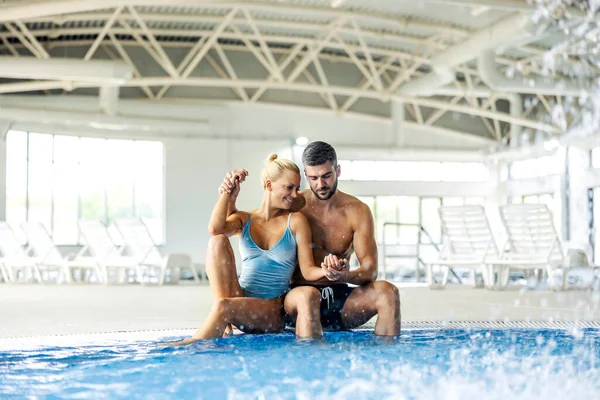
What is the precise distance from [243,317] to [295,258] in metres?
0.38

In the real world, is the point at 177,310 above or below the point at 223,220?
below

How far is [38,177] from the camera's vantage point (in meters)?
20.4

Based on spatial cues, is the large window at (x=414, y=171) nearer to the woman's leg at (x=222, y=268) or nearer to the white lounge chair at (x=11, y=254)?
the white lounge chair at (x=11, y=254)

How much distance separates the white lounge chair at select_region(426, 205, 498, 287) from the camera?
34.8 ft

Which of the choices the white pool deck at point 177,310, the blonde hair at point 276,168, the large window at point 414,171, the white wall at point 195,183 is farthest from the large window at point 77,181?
the blonde hair at point 276,168

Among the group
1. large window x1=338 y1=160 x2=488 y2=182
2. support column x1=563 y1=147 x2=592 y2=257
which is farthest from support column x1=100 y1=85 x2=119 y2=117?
support column x1=563 y1=147 x2=592 y2=257

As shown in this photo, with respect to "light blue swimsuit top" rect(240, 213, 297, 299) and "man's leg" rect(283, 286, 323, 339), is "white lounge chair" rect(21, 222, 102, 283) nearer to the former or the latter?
"light blue swimsuit top" rect(240, 213, 297, 299)

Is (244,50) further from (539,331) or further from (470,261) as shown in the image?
(539,331)

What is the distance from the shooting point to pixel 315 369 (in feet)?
10.5

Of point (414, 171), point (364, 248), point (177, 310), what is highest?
point (414, 171)

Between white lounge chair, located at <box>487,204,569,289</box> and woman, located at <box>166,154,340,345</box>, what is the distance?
6469mm

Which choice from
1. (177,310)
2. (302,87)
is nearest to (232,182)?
(177,310)

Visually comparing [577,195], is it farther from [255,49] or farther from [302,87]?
[255,49]

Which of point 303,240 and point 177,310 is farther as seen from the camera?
point 177,310
